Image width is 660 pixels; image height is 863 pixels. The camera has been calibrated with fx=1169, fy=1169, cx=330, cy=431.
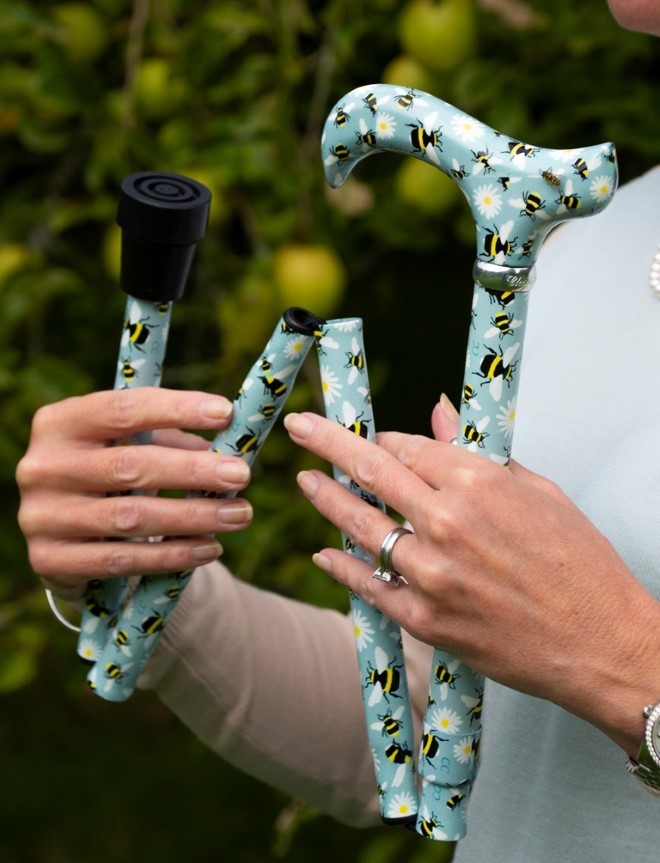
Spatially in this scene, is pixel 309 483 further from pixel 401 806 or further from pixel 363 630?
pixel 401 806

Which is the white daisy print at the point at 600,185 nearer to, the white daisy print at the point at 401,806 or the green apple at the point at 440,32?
the white daisy print at the point at 401,806

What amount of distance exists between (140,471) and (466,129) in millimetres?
280

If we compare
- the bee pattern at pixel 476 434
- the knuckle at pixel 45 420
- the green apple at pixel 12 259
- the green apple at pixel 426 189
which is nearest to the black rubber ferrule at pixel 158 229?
the knuckle at pixel 45 420

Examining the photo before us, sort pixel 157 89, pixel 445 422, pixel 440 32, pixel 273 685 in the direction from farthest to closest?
pixel 157 89, pixel 440 32, pixel 273 685, pixel 445 422

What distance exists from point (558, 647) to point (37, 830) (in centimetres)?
163

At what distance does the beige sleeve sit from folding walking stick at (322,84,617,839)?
251 millimetres

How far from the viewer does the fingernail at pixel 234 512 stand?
2.35ft

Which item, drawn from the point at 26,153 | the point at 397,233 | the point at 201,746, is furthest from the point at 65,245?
the point at 201,746

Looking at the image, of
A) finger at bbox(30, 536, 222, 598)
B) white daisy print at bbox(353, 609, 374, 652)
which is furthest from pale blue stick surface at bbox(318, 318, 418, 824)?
finger at bbox(30, 536, 222, 598)

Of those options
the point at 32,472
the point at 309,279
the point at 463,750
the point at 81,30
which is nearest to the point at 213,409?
the point at 32,472

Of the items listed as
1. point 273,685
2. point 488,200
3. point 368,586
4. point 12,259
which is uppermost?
point 488,200

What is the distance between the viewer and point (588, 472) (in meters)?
0.75

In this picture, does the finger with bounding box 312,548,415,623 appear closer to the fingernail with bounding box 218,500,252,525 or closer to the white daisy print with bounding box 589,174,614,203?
the fingernail with bounding box 218,500,252,525

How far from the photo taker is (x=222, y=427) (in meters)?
0.71
